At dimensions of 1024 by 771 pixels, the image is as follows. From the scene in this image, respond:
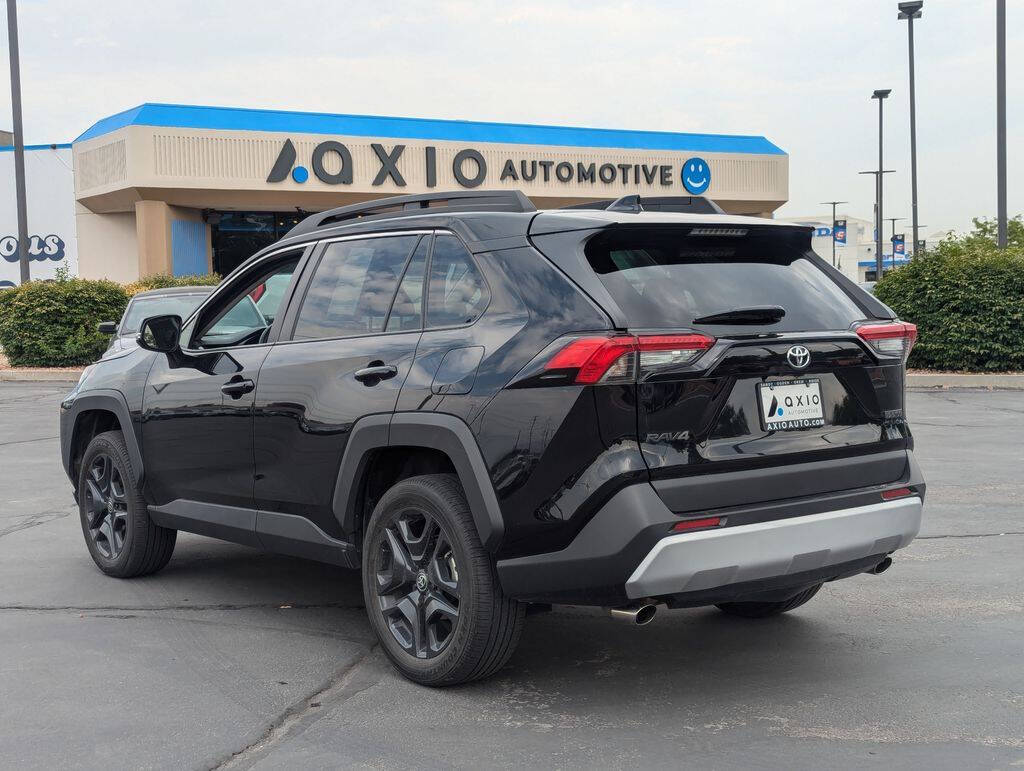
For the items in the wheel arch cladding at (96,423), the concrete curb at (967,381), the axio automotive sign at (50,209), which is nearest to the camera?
the wheel arch cladding at (96,423)

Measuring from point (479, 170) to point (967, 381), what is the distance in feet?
64.4

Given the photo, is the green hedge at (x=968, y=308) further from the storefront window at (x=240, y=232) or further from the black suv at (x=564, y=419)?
the storefront window at (x=240, y=232)

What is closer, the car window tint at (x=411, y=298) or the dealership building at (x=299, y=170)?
the car window tint at (x=411, y=298)

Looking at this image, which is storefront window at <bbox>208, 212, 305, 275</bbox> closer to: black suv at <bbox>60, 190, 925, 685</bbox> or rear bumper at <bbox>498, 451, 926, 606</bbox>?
black suv at <bbox>60, 190, 925, 685</bbox>

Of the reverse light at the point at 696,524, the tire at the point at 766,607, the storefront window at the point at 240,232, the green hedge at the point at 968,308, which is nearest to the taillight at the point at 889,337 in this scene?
the reverse light at the point at 696,524

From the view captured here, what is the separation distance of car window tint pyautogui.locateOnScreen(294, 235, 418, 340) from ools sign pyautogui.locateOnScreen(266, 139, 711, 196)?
2837 centimetres

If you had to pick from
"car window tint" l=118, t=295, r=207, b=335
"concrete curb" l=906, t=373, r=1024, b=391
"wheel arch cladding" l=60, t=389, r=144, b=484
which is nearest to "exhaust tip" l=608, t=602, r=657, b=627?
"wheel arch cladding" l=60, t=389, r=144, b=484

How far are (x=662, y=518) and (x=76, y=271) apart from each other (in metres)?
37.9

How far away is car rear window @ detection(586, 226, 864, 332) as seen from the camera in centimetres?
412

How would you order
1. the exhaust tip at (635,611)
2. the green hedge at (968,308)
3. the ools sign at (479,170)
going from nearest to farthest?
the exhaust tip at (635,611)
the green hedge at (968,308)
the ools sign at (479,170)

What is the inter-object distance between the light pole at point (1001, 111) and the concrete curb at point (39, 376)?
57.8 ft

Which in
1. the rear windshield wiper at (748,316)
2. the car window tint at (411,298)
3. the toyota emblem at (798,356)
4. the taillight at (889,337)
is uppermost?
the car window tint at (411,298)

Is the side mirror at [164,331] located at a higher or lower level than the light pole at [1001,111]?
lower

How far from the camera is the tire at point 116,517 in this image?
6.27 metres
